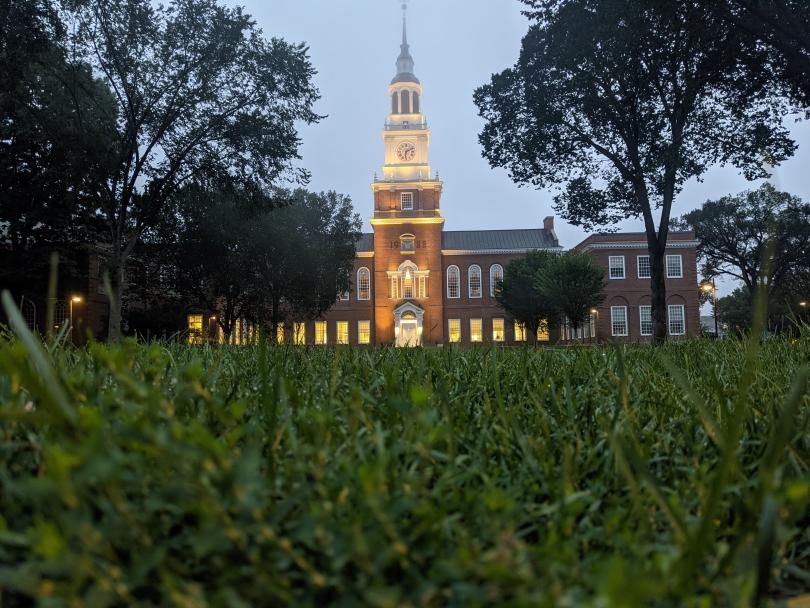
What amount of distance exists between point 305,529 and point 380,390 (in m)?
1.36

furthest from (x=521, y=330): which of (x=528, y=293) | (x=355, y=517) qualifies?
(x=528, y=293)

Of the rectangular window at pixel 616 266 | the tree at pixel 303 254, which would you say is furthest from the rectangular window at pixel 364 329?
the rectangular window at pixel 616 266

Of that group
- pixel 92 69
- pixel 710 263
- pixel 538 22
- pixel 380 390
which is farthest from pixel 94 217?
pixel 710 263

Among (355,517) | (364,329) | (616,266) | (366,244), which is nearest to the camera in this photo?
(355,517)

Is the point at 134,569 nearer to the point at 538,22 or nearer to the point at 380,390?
the point at 380,390

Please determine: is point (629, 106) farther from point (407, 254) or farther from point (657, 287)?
point (407, 254)

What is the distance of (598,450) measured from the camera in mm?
1346

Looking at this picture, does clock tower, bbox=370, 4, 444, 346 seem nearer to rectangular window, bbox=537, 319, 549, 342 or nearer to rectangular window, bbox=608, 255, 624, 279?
rectangular window, bbox=537, 319, 549, 342

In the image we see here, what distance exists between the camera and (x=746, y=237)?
50.5 meters

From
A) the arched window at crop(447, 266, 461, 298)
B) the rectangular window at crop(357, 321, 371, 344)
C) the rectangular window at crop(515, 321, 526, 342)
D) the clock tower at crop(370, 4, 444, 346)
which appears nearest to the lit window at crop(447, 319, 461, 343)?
the clock tower at crop(370, 4, 444, 346)

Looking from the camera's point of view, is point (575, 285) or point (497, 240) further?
point (497, 240)

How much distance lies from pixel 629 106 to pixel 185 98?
53.5 ft

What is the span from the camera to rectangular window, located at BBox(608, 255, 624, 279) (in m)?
47.5

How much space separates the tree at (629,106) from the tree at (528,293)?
1687 cm
